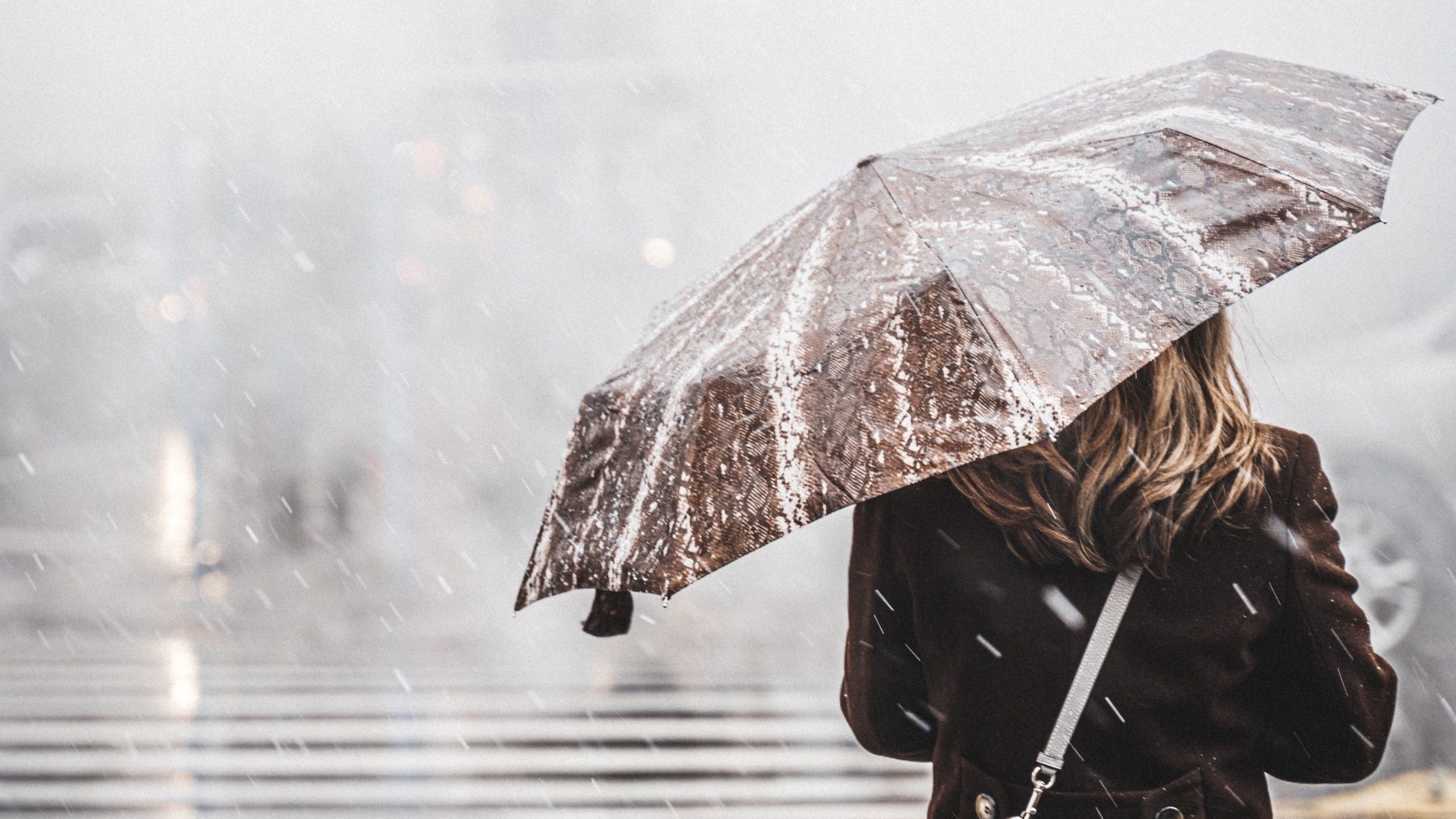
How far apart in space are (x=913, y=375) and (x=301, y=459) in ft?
52.4

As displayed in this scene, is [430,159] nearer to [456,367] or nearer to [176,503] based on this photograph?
[456,367]

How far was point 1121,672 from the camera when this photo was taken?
1.52 metres

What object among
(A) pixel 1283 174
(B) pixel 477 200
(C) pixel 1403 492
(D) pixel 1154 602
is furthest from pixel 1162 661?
(B) pixel 477 200

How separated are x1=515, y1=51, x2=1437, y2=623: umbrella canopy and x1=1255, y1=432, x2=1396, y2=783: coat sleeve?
34 cm

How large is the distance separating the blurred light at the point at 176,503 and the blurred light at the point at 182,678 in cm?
408

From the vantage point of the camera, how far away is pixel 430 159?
1379 cm

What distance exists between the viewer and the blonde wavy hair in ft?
4.76

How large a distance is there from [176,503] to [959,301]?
19.7 metres

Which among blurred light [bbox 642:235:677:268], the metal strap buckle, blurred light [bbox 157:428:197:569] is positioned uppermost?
the metal strap buckle

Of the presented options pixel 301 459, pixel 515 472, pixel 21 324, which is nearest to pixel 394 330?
pixel 515 472

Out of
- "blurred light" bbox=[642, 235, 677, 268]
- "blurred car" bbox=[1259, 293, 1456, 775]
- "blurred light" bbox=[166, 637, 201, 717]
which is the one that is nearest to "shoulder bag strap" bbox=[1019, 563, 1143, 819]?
"blurred car" bbox=[1259, 293, 1456, 775]

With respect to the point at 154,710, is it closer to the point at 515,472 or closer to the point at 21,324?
the point at 515,472

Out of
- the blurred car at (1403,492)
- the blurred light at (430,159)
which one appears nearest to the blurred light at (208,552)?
the blurred light at (430,159)

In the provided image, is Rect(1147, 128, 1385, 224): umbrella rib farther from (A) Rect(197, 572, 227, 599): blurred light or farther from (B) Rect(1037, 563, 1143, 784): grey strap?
(A) Rect(197, 572, 227, 599): blurred light
